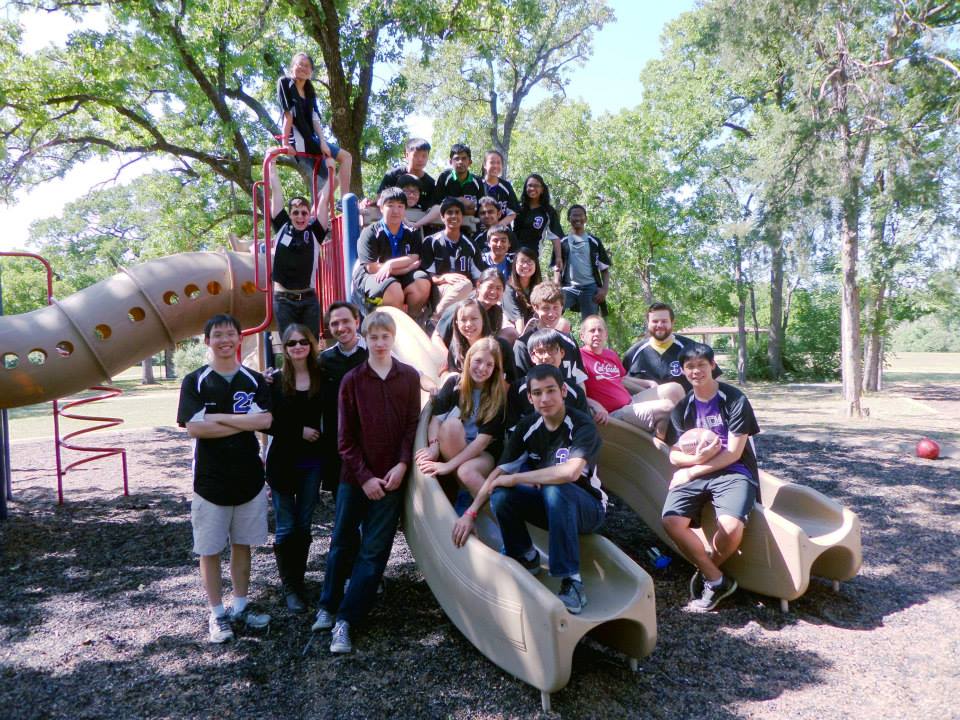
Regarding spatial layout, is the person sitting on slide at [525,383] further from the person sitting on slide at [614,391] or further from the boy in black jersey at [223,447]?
the boy in black jersey at [223,447]

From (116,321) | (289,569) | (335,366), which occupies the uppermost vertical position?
(116,321)

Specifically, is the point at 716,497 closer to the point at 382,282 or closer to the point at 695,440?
the point at 695,440

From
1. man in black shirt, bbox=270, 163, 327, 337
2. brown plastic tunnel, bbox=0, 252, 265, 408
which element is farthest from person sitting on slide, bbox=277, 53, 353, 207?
brown plastic tunnel, bbox=0, 252, 265, 408

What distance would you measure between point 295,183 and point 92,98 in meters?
5.27

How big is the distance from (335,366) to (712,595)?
2743 mm

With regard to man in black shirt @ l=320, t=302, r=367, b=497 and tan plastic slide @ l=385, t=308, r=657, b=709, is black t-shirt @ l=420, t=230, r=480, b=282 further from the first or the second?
tan plastic slide @ l=385, t=308, r=657, b=709

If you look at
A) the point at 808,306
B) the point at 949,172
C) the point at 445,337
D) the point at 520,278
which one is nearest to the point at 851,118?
the point at 949,172

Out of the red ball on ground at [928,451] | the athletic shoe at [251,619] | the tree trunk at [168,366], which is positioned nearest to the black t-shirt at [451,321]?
the athletic shoe at [251,619]

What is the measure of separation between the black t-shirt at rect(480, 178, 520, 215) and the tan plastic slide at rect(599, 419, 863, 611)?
10.4ft

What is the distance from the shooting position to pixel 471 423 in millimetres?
3936

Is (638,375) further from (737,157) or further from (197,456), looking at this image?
(737,157)

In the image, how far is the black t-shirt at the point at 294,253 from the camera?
230 inches

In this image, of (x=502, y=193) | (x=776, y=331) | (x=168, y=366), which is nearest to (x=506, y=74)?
(x=776, y=331)

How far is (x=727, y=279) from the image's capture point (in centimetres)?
2658
